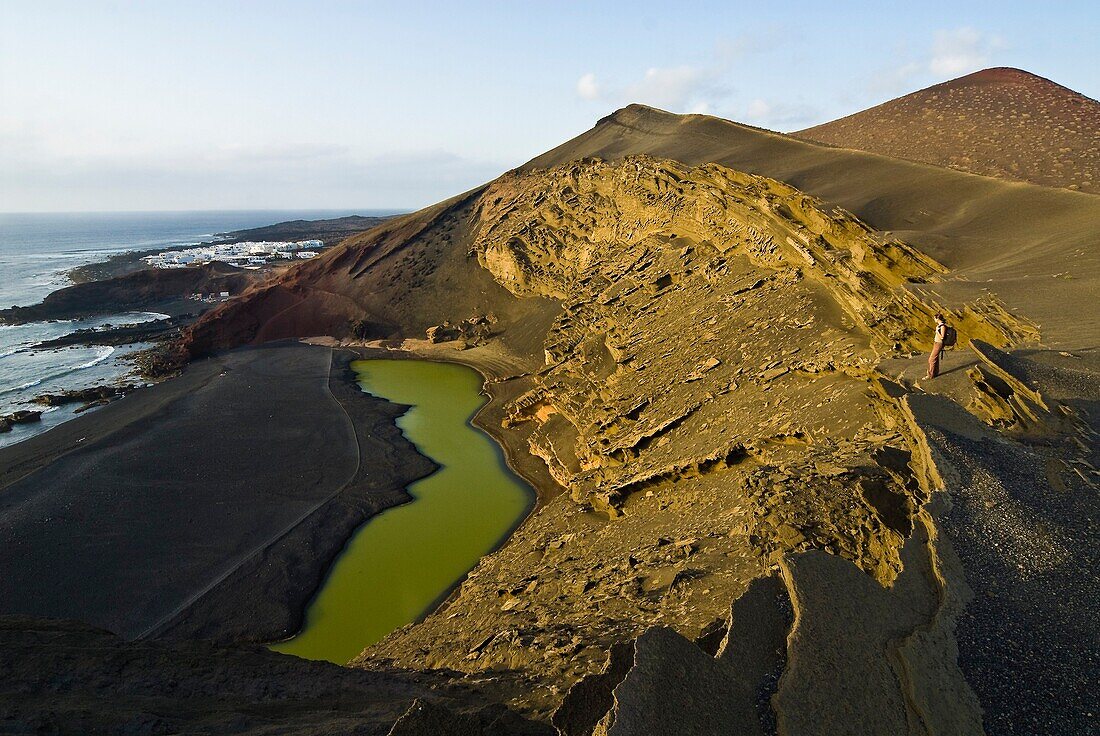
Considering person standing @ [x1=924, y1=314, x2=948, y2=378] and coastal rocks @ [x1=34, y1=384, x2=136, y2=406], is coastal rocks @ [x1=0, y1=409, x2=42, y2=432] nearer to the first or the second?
coastal rocks @ [x1=34, y1=384, x2=136, y2=406]

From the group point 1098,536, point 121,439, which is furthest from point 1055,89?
point 121,439

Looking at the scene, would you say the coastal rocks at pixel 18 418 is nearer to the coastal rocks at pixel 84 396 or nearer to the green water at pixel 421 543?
the coastal rocks at pixel 84 396

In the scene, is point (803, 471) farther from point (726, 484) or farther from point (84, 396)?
point (84, 396)

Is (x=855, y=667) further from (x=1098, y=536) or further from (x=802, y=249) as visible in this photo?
(x=802, y=249)

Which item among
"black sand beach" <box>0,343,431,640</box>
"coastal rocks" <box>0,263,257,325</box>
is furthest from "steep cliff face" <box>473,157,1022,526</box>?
"coastal rocks" <box>0,263,257,325</box>

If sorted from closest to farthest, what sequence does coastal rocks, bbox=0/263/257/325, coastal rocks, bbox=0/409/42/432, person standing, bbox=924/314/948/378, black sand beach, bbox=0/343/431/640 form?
person standing, bbox=924/314/948/378 < black sand beach, bbox=0/343/431/640 < coastal rocks, bbox=0/409/42/432 < coastal rocks, bbox=0/263/257/325

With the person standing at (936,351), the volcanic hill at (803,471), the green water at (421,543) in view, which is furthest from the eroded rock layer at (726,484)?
the green water at (421,543)
